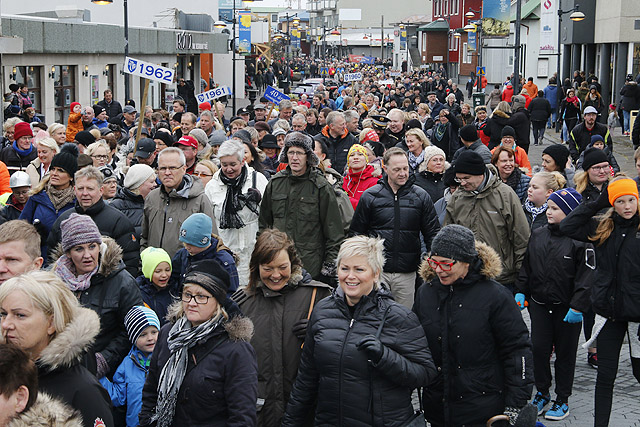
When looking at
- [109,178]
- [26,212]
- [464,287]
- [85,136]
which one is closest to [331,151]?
[85,136]

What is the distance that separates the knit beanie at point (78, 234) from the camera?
570 centimetres

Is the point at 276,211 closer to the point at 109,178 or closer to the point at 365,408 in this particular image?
the point at 109,178

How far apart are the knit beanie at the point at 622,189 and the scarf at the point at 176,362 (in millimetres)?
3200

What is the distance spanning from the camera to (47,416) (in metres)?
3.47

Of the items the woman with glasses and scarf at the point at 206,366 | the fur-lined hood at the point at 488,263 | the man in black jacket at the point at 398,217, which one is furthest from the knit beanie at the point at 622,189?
the woman with glasses and scarf at the point at 206,366

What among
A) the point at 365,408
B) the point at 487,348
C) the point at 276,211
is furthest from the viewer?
the point at 276,211

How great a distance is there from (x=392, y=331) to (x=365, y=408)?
1.41 ft

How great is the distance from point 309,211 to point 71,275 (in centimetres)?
251

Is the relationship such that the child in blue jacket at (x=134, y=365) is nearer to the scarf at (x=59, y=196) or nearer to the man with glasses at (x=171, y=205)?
the man with glasses at (x=171, y=205)

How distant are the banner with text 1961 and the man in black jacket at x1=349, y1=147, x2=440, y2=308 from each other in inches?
1272

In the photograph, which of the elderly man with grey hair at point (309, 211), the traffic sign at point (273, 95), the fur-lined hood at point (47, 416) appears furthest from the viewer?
the traffic sign at point (273, 95)

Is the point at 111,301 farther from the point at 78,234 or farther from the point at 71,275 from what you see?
the point at 78,234

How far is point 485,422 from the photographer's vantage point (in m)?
5.45

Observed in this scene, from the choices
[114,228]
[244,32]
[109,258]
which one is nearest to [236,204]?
[114,228]
